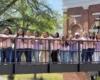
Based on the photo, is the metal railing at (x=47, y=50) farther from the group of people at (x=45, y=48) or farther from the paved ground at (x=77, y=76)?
the paved ground at (x=77, y=76)

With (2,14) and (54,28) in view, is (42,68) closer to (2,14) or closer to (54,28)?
(2,14)

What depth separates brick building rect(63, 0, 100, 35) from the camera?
53.1 m

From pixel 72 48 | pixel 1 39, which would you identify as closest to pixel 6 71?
pixel 1 39

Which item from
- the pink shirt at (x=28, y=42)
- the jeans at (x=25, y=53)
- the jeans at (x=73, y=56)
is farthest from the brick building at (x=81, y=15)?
the jeans at (x=25, y=53)

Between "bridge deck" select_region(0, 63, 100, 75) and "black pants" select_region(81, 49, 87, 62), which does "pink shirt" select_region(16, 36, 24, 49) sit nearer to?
"bridge deck" select_region(0, 63, 100, 75)

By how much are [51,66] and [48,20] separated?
600 inches

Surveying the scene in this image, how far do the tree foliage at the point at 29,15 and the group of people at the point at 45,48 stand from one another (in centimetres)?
1361

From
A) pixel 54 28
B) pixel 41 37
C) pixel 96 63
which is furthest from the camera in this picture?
pixel 54 28

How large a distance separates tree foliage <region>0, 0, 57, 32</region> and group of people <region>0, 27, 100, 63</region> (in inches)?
536

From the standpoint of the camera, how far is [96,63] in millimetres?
24297

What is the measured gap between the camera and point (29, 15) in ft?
124

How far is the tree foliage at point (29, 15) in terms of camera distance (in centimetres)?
3772

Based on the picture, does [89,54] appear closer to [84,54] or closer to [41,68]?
[84,54]

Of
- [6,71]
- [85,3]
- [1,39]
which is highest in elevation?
[85,3]
